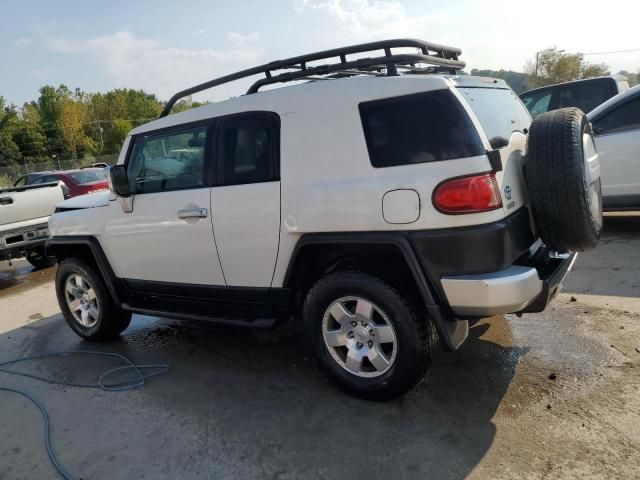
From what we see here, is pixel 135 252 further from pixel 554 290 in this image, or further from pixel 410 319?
pixel 554 290

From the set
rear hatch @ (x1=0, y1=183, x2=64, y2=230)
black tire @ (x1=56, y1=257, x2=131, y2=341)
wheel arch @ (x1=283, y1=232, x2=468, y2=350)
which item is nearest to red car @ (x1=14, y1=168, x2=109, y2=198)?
rear hatch @ (x1=0, y1=183, x2=64, y2=230)

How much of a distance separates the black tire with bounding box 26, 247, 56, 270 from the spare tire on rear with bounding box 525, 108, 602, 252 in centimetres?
814

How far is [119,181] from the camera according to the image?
167 inches

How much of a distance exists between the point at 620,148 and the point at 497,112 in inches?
159

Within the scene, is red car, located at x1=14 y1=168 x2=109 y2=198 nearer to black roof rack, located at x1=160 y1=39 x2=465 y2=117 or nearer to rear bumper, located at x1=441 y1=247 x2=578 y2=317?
black roof rack, located at x1=160 y1=39 x2=465 y2=117

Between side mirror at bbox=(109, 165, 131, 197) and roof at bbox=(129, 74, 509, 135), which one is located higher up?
roof at bbox=(129, 74, 509, 135)

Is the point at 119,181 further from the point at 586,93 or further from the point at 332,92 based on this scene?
the point at 586,93

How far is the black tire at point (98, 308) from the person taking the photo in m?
4.77

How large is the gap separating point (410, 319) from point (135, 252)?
8.22 ft

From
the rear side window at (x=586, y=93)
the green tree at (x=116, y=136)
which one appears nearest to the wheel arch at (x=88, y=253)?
the rear side window at (x=586, y=93)

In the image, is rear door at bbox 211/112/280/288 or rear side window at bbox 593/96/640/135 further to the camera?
rear side window at bbox 593/96/640/135

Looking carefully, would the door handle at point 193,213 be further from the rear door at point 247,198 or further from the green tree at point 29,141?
the green tree at point 29,141

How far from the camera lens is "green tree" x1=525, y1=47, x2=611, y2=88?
41844 mm

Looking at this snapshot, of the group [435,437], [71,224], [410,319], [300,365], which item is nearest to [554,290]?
[410,319]
